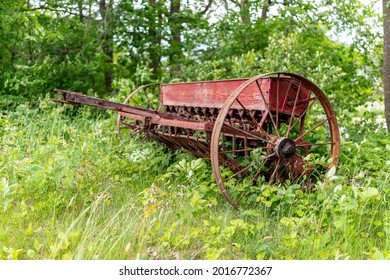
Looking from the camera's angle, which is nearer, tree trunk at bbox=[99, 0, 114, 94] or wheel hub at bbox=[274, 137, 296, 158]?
wheel hub at bbox=[274, 137, 296, 158]

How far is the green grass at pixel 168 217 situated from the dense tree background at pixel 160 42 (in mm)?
3371

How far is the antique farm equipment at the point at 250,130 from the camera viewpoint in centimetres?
412

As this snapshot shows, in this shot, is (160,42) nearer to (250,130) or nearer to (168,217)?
(250,130)

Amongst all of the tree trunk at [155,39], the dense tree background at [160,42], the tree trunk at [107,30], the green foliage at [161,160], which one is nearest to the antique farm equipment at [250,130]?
the green foliage at [161,160]

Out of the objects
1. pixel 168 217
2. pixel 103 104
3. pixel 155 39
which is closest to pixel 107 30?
pixel 155 39

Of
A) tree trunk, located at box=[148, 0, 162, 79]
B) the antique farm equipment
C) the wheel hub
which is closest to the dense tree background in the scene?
tree trunk, located at box=[148, 0, 162, 79]

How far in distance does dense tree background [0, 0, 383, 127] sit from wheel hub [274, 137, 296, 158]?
365 centimetres

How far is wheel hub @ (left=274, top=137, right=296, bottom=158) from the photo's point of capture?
4.18 meters

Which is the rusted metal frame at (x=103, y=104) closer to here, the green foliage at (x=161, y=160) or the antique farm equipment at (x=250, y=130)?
the antique farm equipment at (x=250, y=130)

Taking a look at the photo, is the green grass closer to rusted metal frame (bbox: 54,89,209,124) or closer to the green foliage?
the green foliage

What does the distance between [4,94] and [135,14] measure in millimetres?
2807

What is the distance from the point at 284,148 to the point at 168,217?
1285 millimetres

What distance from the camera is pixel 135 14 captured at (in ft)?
27.9

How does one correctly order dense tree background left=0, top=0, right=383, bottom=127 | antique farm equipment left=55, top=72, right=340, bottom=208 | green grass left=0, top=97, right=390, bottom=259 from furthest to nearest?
dense tree background left=0, top=0, right=383, bottom=127 < antique farm equipment left=55, top=72, right=340, bottom=208 < green grass left=0, top=97, right=390, bottom=259
